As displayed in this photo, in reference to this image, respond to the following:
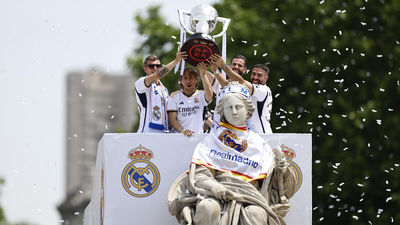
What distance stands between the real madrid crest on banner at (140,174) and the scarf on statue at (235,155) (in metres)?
1.01

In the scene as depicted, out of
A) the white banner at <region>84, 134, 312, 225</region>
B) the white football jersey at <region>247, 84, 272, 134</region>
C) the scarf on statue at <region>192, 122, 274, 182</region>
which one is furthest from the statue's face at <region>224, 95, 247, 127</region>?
the white football jersey at <region>247, 84, 272, 134</region>

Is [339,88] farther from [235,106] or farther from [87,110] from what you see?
[87,110]

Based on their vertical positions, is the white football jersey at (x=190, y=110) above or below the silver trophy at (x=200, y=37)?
below

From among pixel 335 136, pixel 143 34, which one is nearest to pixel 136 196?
pixel 335 136

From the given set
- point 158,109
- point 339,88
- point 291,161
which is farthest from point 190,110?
point 339,88

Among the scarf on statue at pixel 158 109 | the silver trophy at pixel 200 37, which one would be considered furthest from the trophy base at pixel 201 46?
the scarf on statue at pixel 158 109

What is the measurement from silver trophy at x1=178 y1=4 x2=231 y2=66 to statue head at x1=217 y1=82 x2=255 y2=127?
2.79ft

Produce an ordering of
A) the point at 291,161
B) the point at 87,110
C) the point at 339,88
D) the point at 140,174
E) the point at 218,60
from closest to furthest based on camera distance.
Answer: the point at 140,174 → the point at 218,60 → the point at 291,161 → the point at 339,88 → the point at 87,110

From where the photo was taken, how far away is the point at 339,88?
1335 inches

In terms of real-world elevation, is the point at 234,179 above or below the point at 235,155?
below

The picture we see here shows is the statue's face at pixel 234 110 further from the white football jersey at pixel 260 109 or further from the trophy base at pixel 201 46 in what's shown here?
the white football jersey at pixel 260 109

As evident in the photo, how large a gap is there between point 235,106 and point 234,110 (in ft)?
0.18

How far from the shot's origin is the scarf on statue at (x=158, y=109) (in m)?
19.3

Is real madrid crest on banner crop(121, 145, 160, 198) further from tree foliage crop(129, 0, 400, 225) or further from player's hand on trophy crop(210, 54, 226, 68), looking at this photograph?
tree foliage crop(129, 0, 400, 225)
